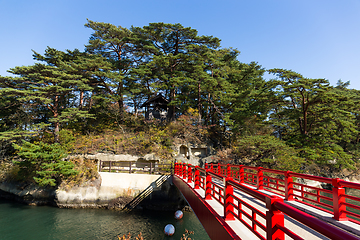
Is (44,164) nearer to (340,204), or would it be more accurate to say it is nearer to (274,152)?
(340,204)

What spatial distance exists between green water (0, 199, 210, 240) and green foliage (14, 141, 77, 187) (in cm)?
236

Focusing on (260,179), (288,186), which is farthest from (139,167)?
(288,186)

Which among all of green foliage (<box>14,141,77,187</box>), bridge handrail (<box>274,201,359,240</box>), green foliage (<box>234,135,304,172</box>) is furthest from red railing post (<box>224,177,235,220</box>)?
green foliage (<box>14,141,77,187</box>)

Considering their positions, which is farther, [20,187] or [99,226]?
[20,187]

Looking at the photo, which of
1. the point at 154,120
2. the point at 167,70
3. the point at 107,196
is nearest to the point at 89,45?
the point at 167,70

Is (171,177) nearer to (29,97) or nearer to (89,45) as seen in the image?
(29,97)

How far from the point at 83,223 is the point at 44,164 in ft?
18.6

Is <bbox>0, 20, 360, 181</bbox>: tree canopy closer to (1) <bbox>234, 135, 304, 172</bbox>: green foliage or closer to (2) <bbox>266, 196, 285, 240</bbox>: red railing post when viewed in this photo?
(1) <bbox>234, 135, 304, 172</bbox>: green foliage

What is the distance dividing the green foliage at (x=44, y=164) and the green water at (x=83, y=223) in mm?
→ 2356

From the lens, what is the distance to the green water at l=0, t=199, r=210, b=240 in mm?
10914

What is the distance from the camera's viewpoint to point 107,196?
15.5 m

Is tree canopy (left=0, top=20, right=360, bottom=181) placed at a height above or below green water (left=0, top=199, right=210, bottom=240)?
above

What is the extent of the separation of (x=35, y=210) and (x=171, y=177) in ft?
34.6

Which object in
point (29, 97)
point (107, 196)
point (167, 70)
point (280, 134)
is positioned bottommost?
point (107, 196)
